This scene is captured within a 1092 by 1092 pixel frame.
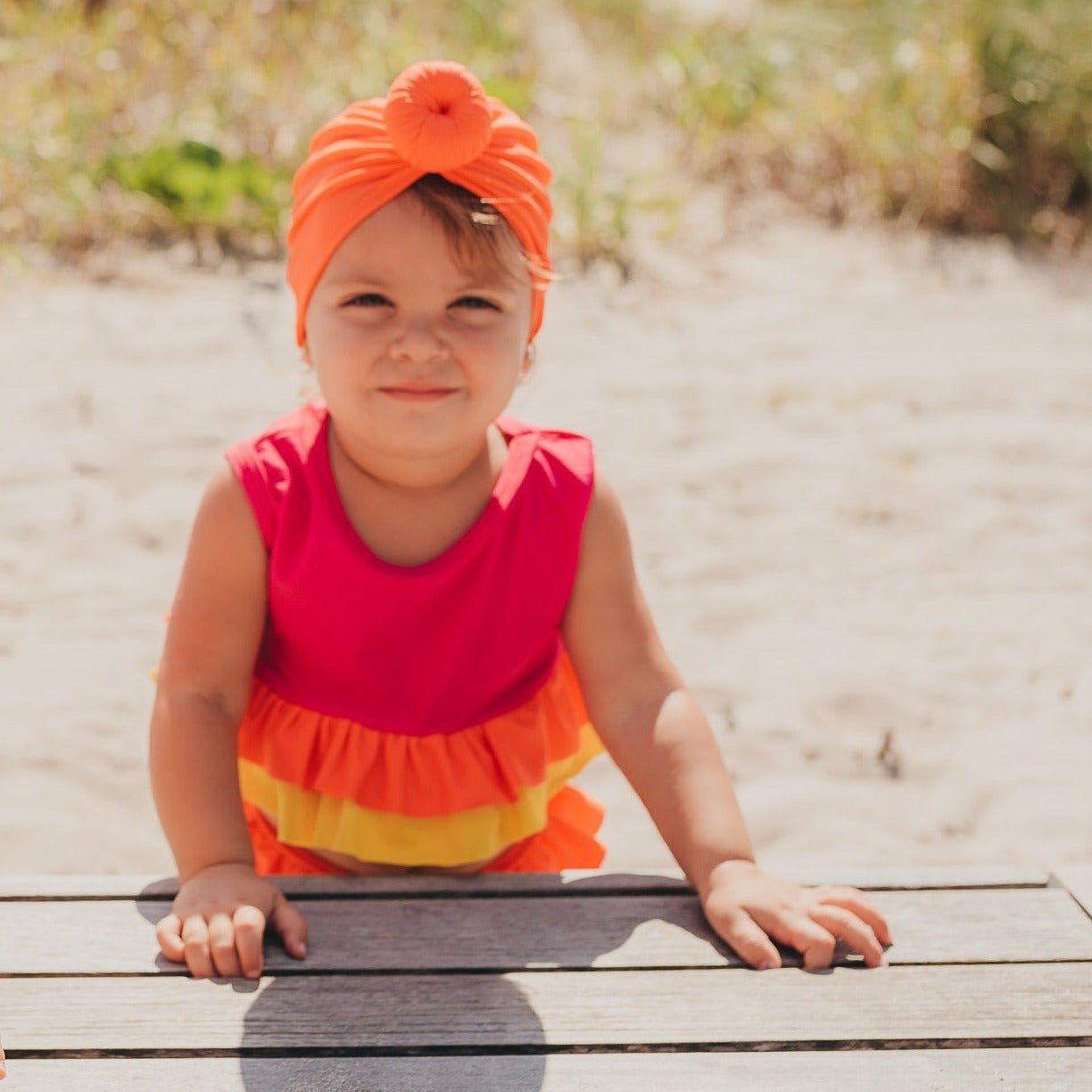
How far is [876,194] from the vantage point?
6.16m

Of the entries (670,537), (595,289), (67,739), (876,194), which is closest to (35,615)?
(67,739)

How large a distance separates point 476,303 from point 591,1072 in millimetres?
935

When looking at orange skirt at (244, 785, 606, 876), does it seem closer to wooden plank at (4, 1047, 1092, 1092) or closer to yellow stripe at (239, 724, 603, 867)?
yellow stripe at (239, 724, 603, 867)

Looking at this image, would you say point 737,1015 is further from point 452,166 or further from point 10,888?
point 452,166

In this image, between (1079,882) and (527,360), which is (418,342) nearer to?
(527,360)

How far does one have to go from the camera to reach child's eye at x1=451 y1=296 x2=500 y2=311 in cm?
188

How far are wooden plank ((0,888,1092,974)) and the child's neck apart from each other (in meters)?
0.47

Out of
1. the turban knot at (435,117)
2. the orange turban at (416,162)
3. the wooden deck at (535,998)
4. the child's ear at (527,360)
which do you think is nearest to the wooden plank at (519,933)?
the wooden deck at (535,998)

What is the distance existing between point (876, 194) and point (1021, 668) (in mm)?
3216

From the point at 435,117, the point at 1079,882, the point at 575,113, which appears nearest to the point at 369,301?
the point at 435,117

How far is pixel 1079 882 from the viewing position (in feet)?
6.59

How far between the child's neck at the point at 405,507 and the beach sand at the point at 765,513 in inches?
41.6

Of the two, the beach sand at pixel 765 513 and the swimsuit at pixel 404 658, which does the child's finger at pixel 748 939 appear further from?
the beach sand at pixel 765 513

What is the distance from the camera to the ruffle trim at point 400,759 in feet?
6.66
